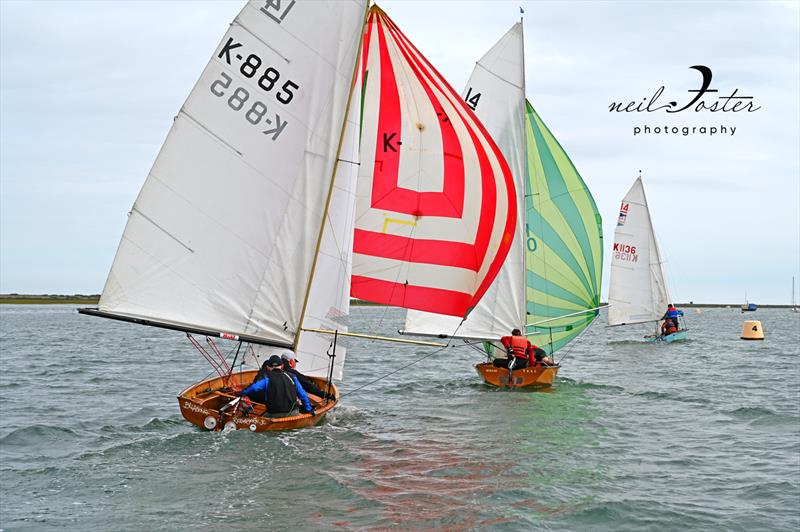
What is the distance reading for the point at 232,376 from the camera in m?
16.5

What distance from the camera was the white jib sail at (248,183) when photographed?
13961mm

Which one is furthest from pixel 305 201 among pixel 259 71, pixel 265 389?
pixel 265 389

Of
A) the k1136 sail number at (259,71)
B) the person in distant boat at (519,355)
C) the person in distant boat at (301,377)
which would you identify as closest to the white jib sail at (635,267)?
the person in distant boat at (519,355)

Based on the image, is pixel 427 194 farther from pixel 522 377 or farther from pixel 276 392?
pixel 522 377

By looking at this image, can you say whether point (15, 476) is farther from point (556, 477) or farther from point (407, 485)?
point (556, 477)

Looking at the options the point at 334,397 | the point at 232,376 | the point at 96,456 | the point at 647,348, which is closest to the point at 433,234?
the point at 334,397

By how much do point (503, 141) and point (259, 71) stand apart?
451 inches

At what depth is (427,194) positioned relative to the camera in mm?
16000

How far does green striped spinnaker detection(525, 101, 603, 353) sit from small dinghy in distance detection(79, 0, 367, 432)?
11.4 metres

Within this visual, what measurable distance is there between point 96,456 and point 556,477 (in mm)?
7228

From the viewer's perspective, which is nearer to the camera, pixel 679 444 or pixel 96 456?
pixel 96 456

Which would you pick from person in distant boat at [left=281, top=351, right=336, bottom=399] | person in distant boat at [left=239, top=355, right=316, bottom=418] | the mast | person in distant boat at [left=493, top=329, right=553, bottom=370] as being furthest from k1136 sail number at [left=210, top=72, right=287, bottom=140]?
person in distant boat at [left=493, top=329, right=553, bottom=370]

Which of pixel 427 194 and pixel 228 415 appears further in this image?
pixel 427 194

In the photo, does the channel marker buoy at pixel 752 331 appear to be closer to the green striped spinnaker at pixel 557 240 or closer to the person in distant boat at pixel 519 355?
the green striped spinnaker at pixel 557 240
